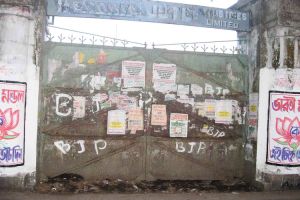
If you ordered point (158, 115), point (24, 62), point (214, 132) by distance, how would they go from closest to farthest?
point (24, 62), point (158, 115), point (214, 132)

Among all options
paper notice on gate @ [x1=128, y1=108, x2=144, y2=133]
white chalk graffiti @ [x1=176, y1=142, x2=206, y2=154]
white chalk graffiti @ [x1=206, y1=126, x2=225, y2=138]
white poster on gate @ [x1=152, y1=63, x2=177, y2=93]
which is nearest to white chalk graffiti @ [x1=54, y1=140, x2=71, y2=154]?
paper notice on gate @ [x1=128, y1=108, x2=144, y2=133]

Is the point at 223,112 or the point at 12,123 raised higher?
the point at 223,112

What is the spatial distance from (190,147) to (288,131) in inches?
73.5

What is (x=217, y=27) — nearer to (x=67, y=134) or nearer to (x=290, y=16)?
(x=290, y=16)

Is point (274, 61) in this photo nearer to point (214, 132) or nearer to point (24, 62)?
point (214, 132)

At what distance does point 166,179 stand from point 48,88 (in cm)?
279

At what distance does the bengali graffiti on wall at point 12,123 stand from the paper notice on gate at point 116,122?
1.55m

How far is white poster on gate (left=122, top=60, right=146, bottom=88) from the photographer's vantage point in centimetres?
721

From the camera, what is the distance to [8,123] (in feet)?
20.5

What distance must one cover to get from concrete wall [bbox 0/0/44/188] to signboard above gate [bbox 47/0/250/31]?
19.7 inches

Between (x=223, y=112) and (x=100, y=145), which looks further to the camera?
(x=223, y=112)

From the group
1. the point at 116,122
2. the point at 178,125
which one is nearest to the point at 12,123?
the point at 116,122

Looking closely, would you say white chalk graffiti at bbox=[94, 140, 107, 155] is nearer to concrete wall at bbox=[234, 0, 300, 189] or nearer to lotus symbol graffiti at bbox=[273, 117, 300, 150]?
concrete wall at bbox=[234, 0, 300, 189]

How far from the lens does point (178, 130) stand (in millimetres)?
7434
